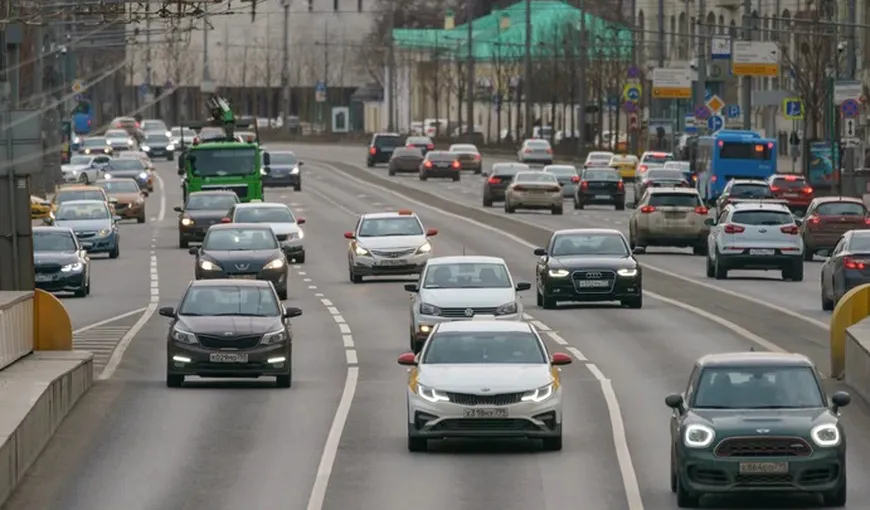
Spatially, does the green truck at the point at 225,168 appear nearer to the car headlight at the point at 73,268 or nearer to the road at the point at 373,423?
the road at the point at 373,423

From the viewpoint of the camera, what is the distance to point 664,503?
19.5 m

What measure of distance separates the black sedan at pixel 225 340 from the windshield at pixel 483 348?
5916 millimetres

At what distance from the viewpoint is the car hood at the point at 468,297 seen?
32.9 meters

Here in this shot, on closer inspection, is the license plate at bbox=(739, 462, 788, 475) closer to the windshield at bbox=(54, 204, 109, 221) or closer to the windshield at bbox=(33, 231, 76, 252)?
the windshield at bbox=(33, 231, 76, 252)

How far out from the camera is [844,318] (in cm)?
3106

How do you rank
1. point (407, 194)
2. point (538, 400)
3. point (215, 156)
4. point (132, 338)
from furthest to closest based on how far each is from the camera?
point (407, 194), point (215, 156), point (132, 338), point (538, 400)

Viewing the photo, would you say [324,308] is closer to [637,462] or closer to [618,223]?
[637,462]

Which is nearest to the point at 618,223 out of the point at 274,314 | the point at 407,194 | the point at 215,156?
the point at 215,156

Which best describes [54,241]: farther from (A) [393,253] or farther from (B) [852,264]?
(B) [852,264]

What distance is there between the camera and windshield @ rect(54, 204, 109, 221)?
192ft

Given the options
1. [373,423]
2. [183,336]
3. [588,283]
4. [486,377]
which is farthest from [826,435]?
[588,283]

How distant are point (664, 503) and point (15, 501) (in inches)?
218

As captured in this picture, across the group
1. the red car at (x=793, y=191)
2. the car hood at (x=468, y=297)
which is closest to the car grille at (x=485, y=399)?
the car hood at (x=468, y=297)

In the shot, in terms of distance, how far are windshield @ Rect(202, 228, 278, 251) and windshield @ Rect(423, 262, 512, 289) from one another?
11452 mm
